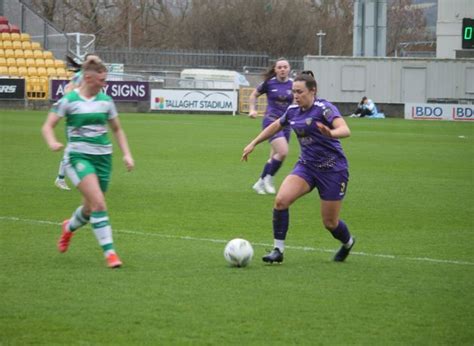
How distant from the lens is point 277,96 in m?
16.8

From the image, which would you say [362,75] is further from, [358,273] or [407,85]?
[358,273]

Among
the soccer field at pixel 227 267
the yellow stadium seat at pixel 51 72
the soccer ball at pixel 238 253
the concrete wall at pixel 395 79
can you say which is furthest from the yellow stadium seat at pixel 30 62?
the soccer ball at pixel 238 253

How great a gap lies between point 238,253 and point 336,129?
153 centimetres

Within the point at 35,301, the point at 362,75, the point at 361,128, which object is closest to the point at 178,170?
the point at 35,301

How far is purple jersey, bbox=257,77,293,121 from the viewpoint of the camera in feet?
55.2

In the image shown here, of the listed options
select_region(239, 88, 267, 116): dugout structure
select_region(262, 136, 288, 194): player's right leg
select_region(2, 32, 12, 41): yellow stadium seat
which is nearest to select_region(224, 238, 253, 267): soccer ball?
select_region(262, 136, 288, 194): player's right leg

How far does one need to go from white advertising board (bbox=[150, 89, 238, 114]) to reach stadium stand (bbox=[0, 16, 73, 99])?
4398 mm

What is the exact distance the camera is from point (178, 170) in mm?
20953

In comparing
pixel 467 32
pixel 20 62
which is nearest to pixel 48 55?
pixel 20 62

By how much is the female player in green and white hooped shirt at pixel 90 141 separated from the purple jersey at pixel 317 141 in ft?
6.28

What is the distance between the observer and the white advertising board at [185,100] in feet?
153

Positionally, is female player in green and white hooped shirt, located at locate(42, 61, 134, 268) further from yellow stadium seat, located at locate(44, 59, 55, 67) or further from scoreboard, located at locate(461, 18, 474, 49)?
yellow stadium seat, located at locate(44, 59, 55, 67)

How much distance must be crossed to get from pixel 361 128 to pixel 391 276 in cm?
2978

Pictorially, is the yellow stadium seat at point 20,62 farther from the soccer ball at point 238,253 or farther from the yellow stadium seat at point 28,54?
the soccer ball at point 238,253
